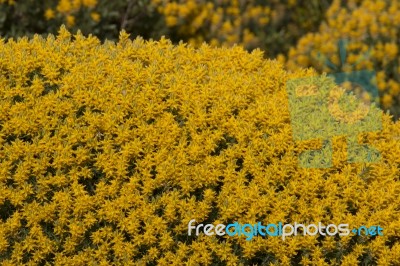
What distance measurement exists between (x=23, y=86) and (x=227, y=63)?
38.9 inches

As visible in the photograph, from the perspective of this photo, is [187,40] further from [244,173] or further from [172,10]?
[244,173]

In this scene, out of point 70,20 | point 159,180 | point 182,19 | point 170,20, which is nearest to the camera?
point 159,180

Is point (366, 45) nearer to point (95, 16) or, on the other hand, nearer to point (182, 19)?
point (182, 19)

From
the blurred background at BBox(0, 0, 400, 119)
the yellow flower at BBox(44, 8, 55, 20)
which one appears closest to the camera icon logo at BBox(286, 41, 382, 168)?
the blurred background at BBox(0, 0, 400, 119)

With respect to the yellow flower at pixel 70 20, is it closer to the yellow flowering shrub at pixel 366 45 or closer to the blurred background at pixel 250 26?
the blurred background at pixel 250 26

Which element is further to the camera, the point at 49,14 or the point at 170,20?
the point at 170,20

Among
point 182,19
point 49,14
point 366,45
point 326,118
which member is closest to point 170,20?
point 182,19

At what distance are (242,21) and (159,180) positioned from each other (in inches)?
145

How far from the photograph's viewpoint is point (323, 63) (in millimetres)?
6699

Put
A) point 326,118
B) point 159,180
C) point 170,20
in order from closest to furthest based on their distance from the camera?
point 159,180
point 326,118
point 170,20

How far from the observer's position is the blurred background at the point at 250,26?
20.4 ft

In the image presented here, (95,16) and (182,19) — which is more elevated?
(182,19)

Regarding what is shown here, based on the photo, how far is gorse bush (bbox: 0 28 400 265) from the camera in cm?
364

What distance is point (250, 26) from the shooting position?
7.16m
